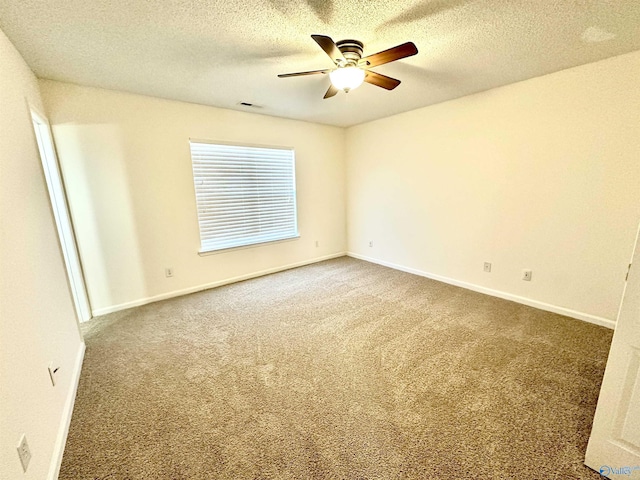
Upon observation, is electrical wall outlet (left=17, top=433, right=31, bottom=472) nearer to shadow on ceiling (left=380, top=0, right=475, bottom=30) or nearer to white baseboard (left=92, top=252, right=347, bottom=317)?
white baseboard (left=92, top=252, right=347, bottom=317)

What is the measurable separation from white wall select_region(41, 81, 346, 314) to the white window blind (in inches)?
5.5

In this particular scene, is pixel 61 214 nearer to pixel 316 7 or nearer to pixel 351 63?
pixel 316 7

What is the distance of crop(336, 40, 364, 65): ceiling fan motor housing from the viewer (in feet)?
6.32

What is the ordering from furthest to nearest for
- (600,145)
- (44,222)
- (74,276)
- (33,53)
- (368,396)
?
(74,276)
(600,145)
(33,53)
(44,222)
(368,396)

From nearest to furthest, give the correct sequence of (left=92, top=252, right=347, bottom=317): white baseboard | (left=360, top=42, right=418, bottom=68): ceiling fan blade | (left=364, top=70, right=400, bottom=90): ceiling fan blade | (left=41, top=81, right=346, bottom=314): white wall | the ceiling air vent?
(left=360, top=42, right=418, bottom=68): ceiling fan blade < (left=364, top=70, right=400, bottom=90): ceiling fan blade < (left=41, top=81, right=346, bottom=314): white wall < (left=92, top=252, right=347, bottom=317): white baseboard < the ceiling air vent

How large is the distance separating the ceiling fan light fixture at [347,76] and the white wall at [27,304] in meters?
2.02

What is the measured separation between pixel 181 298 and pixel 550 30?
4.28m

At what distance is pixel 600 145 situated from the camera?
92.8 inches

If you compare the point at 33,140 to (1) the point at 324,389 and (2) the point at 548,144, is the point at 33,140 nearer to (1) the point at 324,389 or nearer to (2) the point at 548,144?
(1) the point at 324,389

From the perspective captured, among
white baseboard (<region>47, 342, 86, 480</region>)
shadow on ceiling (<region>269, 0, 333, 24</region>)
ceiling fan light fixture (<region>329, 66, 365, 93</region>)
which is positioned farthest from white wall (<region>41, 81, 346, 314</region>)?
shadow on ceiling (<region>269, 0, 333, 24</region>)

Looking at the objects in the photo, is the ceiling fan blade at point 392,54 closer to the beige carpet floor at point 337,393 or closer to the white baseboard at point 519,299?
the beige carpet floor at point 337,393

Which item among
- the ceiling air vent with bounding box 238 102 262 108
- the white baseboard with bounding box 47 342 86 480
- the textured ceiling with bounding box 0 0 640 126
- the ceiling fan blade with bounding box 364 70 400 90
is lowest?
the white baseboard with bounding box 47 342 86 480

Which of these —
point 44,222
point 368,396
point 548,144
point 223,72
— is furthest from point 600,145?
point 44,222

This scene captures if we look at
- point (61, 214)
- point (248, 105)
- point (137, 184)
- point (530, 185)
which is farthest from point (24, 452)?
point (530, 185)
